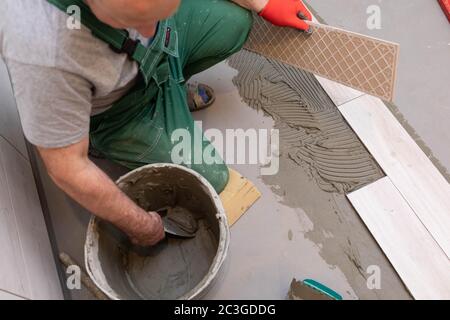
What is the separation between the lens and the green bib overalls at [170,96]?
1.13 metres

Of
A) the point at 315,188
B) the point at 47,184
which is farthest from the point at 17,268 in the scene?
the point at 315,188

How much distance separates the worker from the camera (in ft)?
2.51

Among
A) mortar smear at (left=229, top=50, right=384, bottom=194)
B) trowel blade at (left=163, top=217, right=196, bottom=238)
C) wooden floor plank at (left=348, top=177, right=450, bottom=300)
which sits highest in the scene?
mortar smear at (left=229, top=50, right=384, bottom=194)

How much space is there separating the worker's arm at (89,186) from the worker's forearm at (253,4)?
704 millimetres

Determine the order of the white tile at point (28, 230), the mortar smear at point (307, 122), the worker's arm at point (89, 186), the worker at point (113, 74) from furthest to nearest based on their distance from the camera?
the mortar smear at point (307, 122) → the white tile at point (28, 230) → the worker's arm at point (89, 186) → the worker at point (113, 74)

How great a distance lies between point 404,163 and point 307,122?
36 centimetres

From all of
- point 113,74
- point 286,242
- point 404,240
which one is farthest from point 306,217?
point 113,74

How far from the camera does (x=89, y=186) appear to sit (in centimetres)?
91

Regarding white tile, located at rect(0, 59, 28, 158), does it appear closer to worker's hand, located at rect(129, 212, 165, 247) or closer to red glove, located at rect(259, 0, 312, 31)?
worker's hand, located at rect(129, 212, 165, 247)

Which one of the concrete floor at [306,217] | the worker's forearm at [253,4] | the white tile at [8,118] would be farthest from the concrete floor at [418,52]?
the white tile at [8,118]

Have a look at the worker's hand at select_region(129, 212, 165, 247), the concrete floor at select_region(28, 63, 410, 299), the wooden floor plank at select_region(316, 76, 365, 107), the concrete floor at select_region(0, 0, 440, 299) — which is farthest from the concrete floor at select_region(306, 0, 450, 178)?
the worker's hand at select_region(129, 212, 165, 247)

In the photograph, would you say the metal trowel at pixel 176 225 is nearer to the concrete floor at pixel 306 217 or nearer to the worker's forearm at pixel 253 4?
the concrete floor at pixel 306 217

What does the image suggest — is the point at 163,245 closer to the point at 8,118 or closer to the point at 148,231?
the point at 148,231

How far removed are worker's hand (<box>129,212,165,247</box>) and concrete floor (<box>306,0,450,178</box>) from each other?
38.1 inches
